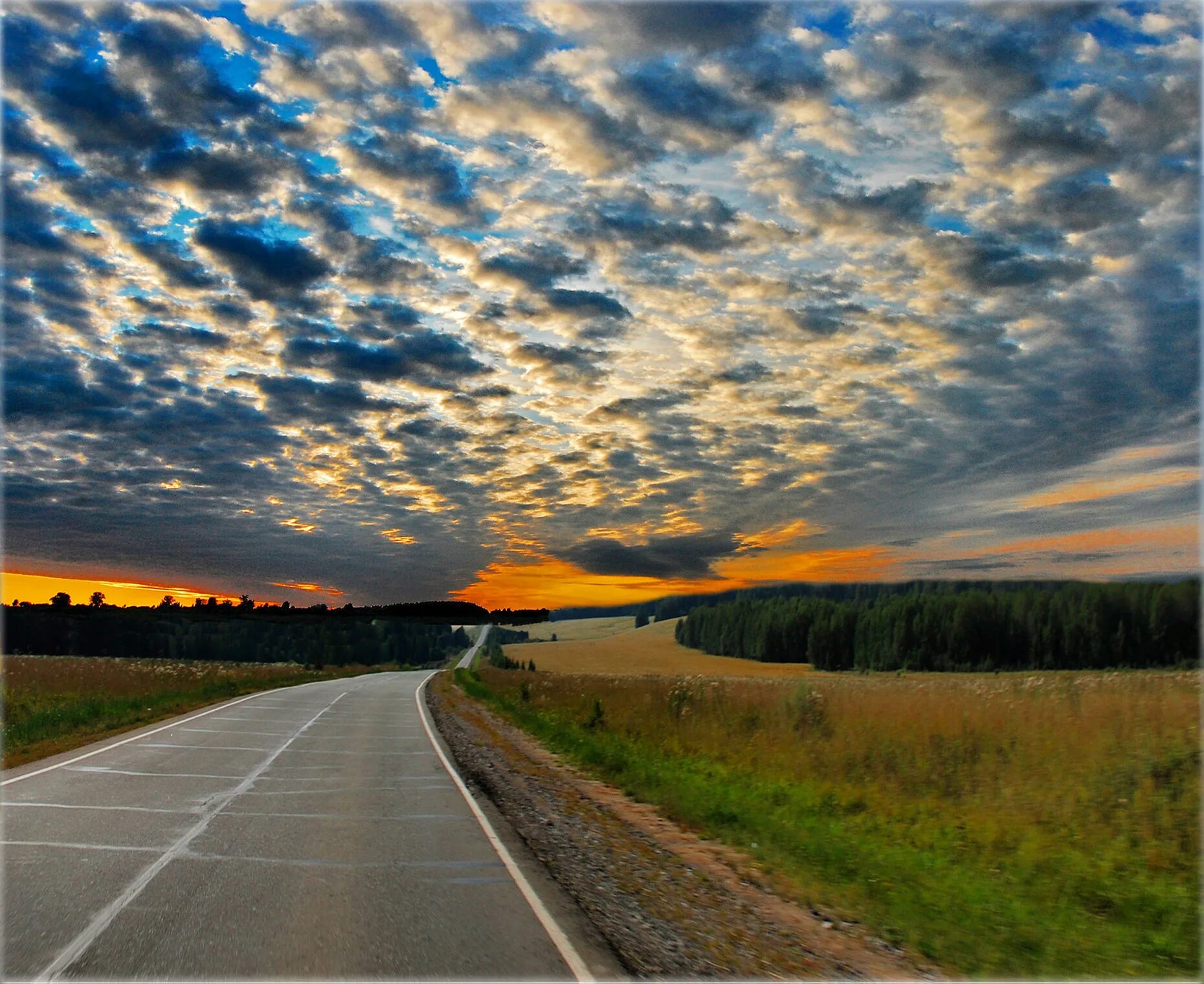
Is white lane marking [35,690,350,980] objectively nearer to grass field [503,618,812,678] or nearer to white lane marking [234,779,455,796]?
white lane marking [234,779,455,796]

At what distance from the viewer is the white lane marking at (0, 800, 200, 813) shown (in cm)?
1191

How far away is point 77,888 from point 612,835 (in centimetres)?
603

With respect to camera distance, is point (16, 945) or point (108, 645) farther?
point (108, 645)

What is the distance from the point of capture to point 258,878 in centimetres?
861

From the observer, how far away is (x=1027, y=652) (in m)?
Result: 96.1

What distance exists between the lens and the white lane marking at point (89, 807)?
1191 cm

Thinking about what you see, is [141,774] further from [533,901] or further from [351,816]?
[533,901]

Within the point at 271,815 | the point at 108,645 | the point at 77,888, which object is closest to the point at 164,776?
the point at 271,815

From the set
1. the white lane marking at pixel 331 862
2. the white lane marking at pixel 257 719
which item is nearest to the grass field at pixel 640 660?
the white lane marking at pixel 257 719

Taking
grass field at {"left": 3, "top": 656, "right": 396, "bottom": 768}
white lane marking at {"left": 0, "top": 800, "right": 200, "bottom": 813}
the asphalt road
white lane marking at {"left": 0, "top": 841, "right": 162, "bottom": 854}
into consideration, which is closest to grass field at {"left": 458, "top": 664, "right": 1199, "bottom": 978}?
the asphalt road

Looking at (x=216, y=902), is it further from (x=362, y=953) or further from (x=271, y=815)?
(x=271, y=815)

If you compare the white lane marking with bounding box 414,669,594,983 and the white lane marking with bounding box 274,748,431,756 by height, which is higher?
the white lane marking with bounding box 414,669,594,983

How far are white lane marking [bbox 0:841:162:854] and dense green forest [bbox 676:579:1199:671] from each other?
270 ft

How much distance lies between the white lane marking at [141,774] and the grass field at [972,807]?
22.9 feet
